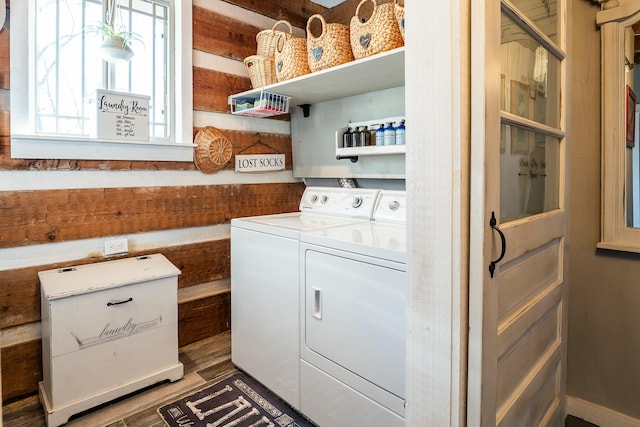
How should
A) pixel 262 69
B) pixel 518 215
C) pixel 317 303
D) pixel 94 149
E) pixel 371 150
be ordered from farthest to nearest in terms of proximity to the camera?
pixel 262 69 < pixel 371 150 < pixel 94 149 < pixel 317 303 < pixel 518 215

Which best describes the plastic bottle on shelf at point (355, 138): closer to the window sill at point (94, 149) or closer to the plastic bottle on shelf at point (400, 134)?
the plastic bottle on shelf at point (400, 134)

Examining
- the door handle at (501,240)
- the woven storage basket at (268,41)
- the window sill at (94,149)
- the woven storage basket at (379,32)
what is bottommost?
the door handle at (501,240)

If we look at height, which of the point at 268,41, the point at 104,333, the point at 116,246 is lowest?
the point at 104,333

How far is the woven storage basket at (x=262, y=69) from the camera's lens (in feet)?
7.84

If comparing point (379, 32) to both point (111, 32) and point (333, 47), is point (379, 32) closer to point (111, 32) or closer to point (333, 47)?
point (333, 47)

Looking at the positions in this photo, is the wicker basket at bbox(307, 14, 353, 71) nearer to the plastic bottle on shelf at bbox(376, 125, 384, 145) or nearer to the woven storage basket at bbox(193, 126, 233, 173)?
the plastic bottle on shelf at bbox(376, 125, 384, 145)

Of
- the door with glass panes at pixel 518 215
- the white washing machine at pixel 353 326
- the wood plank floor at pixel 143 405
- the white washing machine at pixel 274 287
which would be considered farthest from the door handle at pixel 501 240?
the wood plank floor at pixel 143 405

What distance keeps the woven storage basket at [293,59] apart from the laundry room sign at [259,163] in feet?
2.13

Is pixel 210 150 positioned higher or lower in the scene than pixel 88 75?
lower

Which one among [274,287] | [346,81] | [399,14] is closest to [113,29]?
[346,81]

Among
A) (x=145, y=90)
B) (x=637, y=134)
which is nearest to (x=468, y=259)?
(x=637, y=134)

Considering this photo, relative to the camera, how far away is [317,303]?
64.2 inches

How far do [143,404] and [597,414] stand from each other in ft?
7.17

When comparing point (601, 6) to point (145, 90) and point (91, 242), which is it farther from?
point (91, 242)
